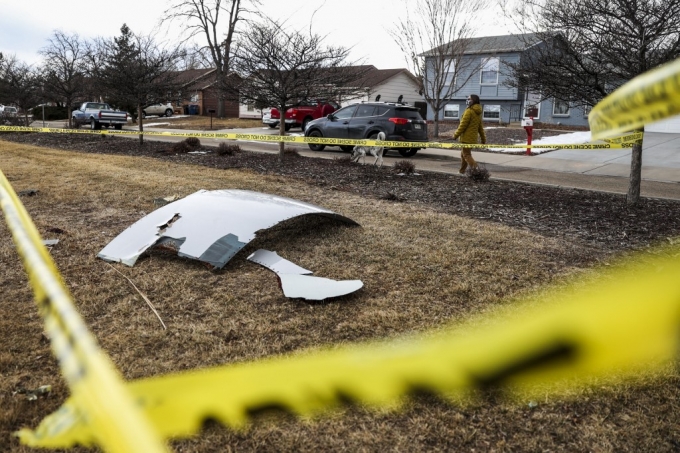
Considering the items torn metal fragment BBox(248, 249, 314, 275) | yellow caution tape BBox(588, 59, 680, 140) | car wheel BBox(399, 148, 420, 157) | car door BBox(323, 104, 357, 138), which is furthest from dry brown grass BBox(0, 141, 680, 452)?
car door BBox(323, 104, 357, 138)

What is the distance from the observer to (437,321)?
3.63 m

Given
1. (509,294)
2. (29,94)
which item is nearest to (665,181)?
(509,294)

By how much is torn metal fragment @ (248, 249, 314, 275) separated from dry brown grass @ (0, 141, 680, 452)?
73 mm

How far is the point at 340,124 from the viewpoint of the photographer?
16109mm

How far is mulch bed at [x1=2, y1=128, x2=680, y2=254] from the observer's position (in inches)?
261

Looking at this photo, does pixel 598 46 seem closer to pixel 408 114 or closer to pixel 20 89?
pixel 408 114

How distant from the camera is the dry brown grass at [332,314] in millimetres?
2471

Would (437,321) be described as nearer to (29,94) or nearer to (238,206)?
(238,206)

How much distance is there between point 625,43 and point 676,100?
7.58m

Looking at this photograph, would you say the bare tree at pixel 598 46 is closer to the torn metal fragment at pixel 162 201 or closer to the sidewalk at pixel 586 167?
the sidewalk at pixel 586 167

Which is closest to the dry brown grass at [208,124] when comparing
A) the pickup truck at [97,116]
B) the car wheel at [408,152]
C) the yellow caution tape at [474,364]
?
the pickup truck at [97,116]

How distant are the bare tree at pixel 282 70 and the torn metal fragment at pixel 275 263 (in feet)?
30.1

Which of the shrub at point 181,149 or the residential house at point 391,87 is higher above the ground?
the residential house at point 391,87

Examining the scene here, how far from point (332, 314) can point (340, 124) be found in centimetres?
1294
